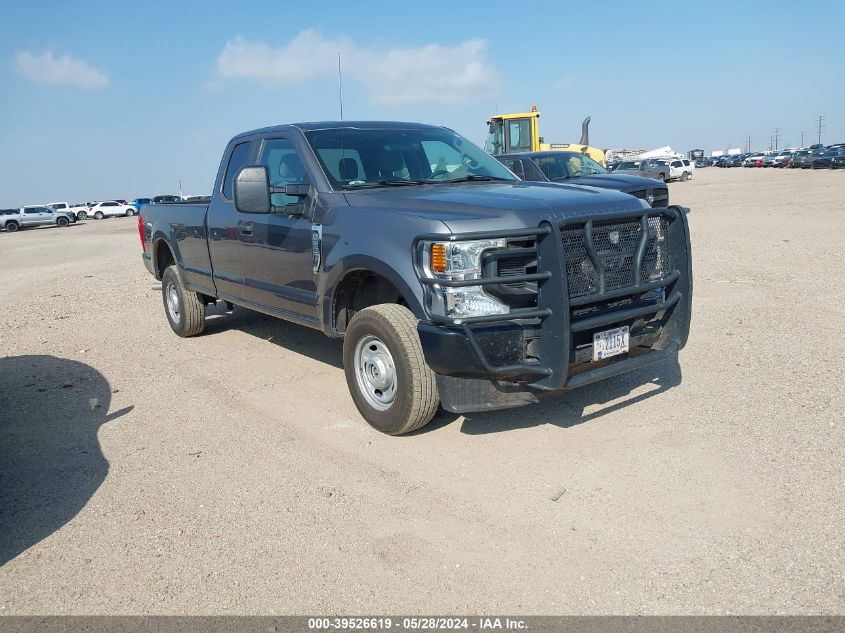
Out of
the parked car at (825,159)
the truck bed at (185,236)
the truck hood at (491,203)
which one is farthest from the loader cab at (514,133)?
the parked car at (825,159)

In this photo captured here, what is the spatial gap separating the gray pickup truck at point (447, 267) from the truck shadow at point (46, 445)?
170 cm

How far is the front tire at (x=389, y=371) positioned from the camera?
4102 millimetres

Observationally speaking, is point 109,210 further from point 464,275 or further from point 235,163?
point 464,275

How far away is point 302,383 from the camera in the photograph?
5.77 metres

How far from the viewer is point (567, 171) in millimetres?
13625

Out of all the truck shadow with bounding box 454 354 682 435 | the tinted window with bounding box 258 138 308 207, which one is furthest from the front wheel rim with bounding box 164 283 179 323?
the truck shadow with bounding box 454 354 682 435

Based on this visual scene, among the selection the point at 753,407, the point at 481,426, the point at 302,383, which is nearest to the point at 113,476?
the point at 302,383

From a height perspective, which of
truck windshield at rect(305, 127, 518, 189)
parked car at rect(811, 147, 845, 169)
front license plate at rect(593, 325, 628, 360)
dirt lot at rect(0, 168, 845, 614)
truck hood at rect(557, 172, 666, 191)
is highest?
parked car at rect(811, 147, 845, 169)

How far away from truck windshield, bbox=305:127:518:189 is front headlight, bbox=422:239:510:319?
1.38 meters

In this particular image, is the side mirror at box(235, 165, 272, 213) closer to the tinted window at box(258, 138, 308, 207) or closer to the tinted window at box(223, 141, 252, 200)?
the tinted window at box(258, 138, 308, 207)

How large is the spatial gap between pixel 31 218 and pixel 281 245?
155 feet

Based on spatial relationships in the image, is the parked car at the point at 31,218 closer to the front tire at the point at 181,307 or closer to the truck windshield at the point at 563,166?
the truck windshield at the point at 563,166

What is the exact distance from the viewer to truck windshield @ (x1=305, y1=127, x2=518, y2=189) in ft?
16.6

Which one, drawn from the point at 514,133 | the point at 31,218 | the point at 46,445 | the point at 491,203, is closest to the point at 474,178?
the point at 491,203
